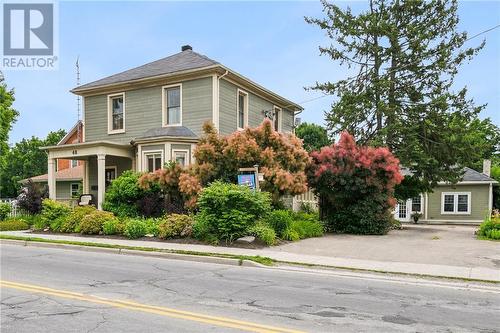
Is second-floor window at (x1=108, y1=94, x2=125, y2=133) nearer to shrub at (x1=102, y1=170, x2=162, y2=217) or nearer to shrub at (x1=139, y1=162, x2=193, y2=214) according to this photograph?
shrub at (x1=102, y1=170, x2=162, y2=217)

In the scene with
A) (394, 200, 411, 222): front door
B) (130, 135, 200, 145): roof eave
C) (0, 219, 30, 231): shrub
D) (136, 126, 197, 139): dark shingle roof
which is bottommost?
(394, 200, 411, 222): front door

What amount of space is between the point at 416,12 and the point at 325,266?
58.4 ft

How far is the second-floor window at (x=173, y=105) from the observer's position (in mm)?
20891

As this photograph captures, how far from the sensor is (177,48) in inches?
998

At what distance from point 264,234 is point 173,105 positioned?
1046 cm

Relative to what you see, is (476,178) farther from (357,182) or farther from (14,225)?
(14,225)

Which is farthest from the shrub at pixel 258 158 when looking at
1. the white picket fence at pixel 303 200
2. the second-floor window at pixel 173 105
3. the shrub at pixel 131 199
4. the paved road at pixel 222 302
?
the white picket fence at pixel 303 200

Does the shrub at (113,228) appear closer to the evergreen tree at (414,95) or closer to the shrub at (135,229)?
the shrub at (135,229)

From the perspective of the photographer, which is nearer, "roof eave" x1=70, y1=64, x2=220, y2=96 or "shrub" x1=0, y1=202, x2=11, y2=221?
"roof eave" x1=70, y1=64, x2=220, y2=96

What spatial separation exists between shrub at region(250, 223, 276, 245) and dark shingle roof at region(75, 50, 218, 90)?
9274 millimetres

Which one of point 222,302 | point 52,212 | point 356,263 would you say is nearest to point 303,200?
point 52,212

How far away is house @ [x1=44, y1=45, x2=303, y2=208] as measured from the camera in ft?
65.0

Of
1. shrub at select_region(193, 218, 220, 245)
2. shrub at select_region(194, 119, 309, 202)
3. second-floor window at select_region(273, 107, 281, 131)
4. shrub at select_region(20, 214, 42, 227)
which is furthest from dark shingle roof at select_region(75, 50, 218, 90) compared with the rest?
shrub at select_region(193, 218, 220, 245)

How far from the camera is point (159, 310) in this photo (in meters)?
5.96
